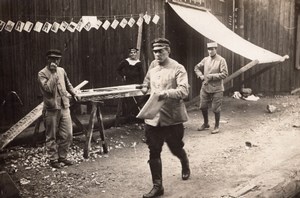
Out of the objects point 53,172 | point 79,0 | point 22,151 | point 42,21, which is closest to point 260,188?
point 53,172

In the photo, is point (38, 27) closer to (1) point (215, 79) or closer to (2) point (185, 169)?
(1) point (215, 79)

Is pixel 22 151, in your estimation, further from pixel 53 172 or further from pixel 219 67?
pixel 219 67

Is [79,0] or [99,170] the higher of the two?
[79,0]

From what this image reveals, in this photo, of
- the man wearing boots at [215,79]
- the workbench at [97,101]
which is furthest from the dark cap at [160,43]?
the man wearing boots at [215,79]

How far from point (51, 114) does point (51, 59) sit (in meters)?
0.89

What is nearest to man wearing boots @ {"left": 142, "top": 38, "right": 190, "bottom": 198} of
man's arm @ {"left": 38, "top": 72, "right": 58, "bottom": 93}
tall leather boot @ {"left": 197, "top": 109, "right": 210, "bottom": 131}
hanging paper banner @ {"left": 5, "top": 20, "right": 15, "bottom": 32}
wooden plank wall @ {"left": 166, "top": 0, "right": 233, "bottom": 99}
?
man's arm @ {"left": 38, "top": 72, "right": 58, "bottom": 93}

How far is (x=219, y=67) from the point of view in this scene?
29.5 ft

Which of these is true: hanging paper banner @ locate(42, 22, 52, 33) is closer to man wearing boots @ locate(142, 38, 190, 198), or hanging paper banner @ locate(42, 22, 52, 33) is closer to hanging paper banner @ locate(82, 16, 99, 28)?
hanging paper banner @ locate(82, 16, 99, 28)

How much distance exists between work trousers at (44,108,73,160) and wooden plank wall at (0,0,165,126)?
5.72ft

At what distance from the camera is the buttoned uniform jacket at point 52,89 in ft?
21.4

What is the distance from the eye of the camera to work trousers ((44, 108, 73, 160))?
21.7 feet

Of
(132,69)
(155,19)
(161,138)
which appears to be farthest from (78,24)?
(161,138)

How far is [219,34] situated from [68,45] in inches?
155

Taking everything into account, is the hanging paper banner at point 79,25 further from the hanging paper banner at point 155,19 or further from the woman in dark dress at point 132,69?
the hanging paper banner at point 155,19
